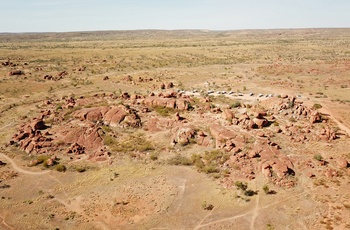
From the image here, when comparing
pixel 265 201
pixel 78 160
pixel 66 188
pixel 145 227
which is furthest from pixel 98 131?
pixel 265 201

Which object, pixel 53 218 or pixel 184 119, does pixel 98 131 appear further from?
pixel 53 218

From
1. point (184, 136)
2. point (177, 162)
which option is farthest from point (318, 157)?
point (184, 136)

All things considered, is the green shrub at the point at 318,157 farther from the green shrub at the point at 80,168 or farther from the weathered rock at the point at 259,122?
the green shrub at the point at 80,168

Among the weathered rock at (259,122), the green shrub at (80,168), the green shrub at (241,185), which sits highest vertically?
the weathered rock at (259,122)

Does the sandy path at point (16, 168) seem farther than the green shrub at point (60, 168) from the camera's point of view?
No

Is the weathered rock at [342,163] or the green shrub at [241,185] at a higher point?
the weathered rock at [342,163]

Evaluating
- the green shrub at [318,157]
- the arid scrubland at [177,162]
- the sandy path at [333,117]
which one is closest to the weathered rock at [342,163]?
the arid scrubland at [177,162]

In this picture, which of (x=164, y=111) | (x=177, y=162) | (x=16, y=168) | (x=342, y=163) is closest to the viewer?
(x=342, y=163)

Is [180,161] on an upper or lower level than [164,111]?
Answer: lower

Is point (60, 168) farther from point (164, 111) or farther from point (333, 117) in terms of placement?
point (333, 117)

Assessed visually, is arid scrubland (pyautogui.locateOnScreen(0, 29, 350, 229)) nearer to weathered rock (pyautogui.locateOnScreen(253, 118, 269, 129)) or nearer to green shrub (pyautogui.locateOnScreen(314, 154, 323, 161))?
weathered rock (pyautogui.locateOnScreen(253, 118, 269, 129))

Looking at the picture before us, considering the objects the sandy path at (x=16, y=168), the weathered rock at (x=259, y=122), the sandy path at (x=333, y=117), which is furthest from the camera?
the weathered rock at (x=259, y=122)
